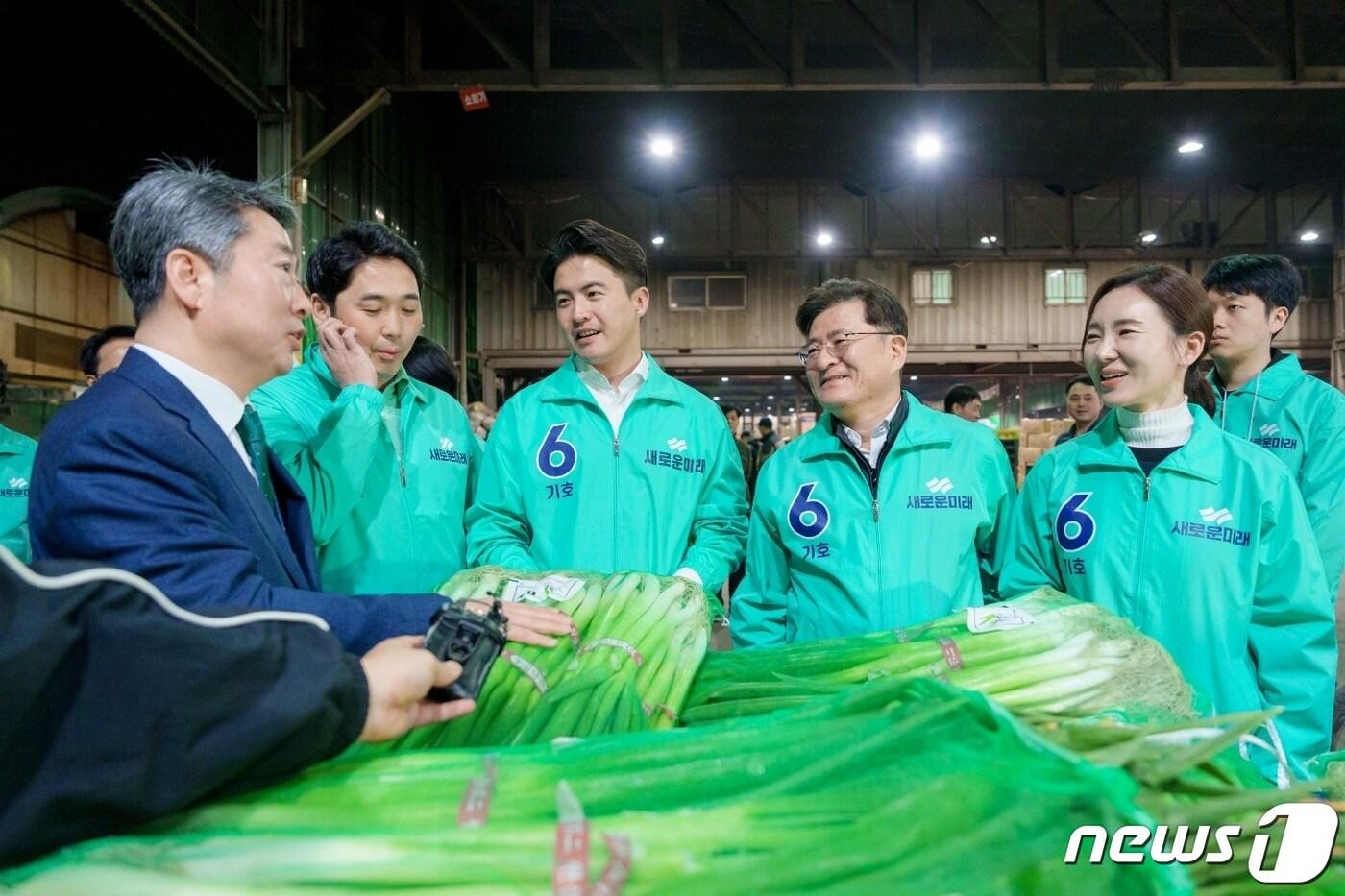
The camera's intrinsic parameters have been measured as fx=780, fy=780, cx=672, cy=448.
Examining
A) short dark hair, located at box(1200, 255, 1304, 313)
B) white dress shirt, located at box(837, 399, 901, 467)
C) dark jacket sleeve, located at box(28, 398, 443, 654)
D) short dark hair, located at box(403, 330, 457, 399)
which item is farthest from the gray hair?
short dark hair, located at box(1200, 255, 1304, 313)

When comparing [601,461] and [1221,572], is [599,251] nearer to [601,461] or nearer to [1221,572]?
[601,461]

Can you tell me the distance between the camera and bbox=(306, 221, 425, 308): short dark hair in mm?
2291

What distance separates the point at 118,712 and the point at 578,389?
1770mm

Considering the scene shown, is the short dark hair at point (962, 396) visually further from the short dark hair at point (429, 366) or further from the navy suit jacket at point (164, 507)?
the navy suit jacket at point (164, 507)

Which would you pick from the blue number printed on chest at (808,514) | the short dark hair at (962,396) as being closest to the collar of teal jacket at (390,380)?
the blue number printed on chest at (808,514)

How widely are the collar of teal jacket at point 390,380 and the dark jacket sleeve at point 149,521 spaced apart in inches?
45.5

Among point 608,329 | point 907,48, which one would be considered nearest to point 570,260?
point 608,329

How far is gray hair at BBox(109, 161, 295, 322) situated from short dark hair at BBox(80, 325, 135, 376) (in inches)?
134

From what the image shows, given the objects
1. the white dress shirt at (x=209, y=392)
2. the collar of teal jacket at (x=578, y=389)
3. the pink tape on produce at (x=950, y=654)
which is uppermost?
→ the collar of teal jacket at (x=578, y=389)

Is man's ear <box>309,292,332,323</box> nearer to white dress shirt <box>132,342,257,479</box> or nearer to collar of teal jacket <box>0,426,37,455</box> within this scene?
white dress shirt <box>132,342,257,479</box>

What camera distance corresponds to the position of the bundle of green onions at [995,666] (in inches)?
50.1

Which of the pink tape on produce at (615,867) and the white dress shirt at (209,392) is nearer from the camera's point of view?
the pink tape on produce at (615,867)

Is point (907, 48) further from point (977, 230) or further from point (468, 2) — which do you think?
point (468, 2)

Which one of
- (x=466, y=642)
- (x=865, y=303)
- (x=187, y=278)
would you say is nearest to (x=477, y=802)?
(x=466, y=642)
